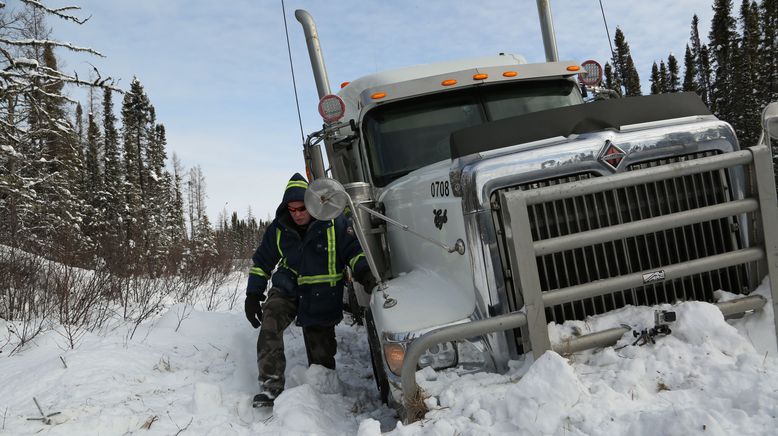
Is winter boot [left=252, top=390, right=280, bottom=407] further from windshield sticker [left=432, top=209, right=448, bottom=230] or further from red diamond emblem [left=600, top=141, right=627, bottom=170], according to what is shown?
red diamond emblem [left=600, top=141, right=627, bottom=170]

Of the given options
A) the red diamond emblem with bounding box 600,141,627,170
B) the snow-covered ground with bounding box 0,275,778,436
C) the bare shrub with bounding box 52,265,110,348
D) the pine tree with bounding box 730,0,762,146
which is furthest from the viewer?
the pine tree with bounding box 730,0,762,146

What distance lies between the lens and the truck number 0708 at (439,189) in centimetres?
312

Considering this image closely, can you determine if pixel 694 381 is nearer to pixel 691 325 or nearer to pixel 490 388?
pixel 691 325

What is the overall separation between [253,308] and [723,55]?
168 feet

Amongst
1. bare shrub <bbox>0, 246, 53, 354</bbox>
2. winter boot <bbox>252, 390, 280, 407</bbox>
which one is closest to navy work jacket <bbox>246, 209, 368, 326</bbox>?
winter boot <bbox>252, 390, 280, 407</bbox>

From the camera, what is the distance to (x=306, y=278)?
4.24 metres

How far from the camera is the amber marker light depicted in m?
Result: 2.80

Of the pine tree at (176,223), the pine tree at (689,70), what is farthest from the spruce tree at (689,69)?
the pine tree at (176,223)

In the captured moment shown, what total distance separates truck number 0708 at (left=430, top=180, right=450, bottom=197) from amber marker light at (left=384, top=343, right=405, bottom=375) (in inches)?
37.7

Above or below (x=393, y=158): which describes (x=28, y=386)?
below

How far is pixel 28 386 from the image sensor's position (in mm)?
3797

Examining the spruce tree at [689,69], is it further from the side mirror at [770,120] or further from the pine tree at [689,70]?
the side mirror at [770,120]

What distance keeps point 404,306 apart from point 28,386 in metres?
2.97

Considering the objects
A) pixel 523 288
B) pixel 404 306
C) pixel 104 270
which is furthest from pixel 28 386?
pixel 104 270
